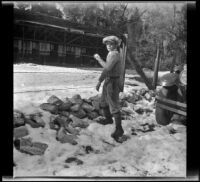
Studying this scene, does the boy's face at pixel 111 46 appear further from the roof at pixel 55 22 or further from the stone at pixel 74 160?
the stone at pixel 74 160

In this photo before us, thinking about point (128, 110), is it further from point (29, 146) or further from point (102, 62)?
point (29, 146)

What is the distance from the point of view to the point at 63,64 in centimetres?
315

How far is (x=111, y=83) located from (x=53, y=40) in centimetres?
90

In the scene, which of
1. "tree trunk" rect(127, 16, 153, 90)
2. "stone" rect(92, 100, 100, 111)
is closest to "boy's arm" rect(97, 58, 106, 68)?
"tree trunk" rect(127, 16, 153, 90)

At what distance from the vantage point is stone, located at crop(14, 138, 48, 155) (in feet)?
8.95

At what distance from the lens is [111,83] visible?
3049 millimetres

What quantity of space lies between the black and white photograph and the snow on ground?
0.01m

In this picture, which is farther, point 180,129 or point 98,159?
point 180,129

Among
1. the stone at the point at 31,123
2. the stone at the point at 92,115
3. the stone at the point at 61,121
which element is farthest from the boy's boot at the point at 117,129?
the stone at the point at 31,123

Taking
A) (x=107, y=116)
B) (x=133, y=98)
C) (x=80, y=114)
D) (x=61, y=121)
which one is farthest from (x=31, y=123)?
(x=133, y=98)
